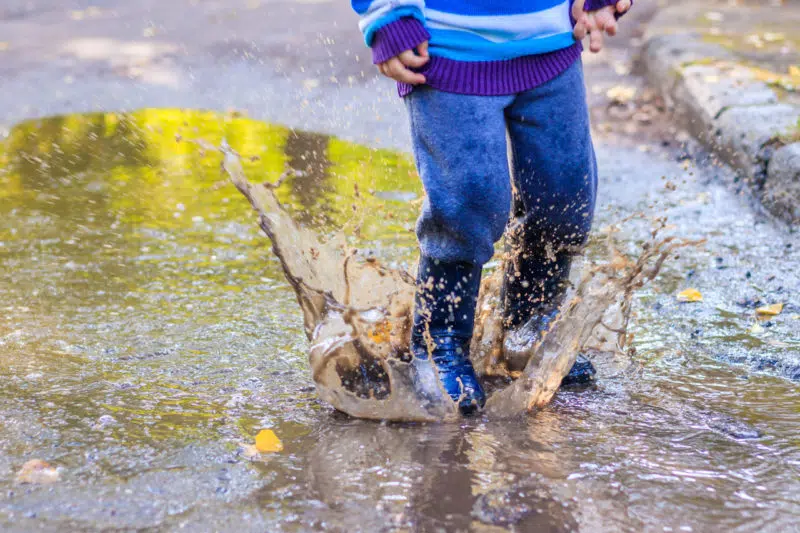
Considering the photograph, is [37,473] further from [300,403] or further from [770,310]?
[770,310]

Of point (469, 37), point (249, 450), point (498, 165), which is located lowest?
point (249, 450)

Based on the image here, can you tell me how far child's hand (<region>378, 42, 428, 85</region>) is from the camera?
6.66 feet

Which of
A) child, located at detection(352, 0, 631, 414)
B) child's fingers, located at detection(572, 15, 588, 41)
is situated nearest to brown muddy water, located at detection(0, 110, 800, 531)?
child, located at detection(352, 0, 631, 414)

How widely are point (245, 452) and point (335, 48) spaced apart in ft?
21.0

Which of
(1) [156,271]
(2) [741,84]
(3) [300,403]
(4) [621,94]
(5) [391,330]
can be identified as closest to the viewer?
(3) [300,403]

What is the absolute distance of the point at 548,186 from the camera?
90.3 inches


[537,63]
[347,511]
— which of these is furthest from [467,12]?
[347,511]

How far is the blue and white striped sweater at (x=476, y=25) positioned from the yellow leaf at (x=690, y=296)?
130cm

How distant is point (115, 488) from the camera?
186cm

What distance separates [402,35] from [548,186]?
55 cm

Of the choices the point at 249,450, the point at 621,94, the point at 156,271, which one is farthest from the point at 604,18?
the point at 621,94

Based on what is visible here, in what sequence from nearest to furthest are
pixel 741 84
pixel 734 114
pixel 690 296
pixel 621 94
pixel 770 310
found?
pixel 770 310, pixel 690 296, pixel 734 114, pixel 741 84, pixel 621 94

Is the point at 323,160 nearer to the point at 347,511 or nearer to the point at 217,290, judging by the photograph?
the point at 217,290

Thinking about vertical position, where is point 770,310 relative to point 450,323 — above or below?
below
